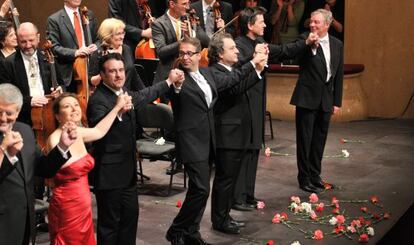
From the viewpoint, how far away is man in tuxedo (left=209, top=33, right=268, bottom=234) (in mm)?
5574

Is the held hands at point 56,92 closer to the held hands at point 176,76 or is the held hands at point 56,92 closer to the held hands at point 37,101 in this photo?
the held hands at point 37,101

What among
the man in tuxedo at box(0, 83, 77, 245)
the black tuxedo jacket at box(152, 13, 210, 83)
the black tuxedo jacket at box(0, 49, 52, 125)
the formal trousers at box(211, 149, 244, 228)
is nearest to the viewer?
the man in tuxedo at box(0, 83, 77, 245)

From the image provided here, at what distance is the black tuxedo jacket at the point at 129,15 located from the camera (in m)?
7.62

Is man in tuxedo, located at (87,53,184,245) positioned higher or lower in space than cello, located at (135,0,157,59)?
lower

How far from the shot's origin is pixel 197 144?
5.24m

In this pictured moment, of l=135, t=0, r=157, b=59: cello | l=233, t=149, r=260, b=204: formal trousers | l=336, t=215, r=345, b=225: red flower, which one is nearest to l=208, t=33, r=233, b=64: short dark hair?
l=233, t=149, r=260, b=204: formal trousers

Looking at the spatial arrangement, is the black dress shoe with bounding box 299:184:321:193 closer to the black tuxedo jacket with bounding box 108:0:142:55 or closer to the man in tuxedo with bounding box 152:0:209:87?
the man in tuxedo with bounding box 152:0:209:87

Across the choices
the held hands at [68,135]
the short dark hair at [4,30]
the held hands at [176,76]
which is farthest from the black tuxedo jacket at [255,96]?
the held hands at [68,135]

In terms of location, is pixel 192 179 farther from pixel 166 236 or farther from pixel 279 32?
pixel 279 32

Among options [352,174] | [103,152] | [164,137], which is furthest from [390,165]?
[103,152]

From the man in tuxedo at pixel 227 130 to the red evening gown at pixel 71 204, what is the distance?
1465 mm

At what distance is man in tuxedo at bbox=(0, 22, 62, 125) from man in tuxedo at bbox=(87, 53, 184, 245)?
1.18m

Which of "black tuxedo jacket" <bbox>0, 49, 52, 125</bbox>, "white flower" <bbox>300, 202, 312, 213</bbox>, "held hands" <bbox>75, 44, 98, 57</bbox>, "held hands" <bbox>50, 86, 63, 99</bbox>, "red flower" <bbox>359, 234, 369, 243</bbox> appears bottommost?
"red flower" <bbox>359, 234, 369, 243</bbox>

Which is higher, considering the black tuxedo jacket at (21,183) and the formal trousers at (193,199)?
the black tuxedo jacket at (21,183)
